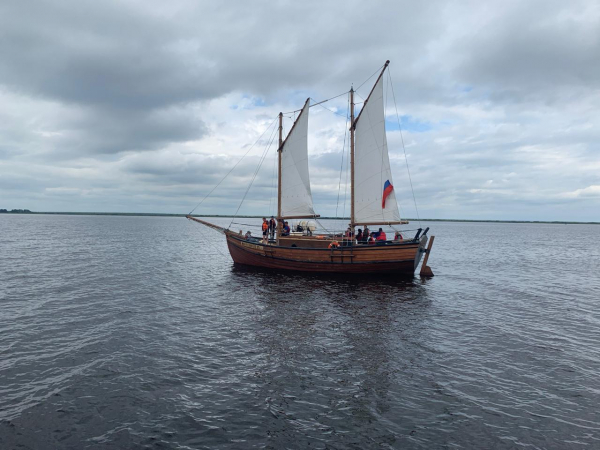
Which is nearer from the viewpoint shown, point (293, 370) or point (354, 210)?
point (293, 370)

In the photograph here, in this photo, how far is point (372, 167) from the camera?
33.6 m

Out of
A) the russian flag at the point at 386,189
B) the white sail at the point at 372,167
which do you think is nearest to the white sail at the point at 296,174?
the white sail at the point at 372,167

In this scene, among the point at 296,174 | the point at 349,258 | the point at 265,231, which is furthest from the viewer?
the point at 265,231

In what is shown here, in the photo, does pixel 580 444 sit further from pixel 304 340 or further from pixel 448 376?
pixel 304 340

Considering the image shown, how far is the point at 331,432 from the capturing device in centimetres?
930

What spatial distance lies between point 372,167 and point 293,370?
80.8 ft

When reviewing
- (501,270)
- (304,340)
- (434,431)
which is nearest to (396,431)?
(434,431)

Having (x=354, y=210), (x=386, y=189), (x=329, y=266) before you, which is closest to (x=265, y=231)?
(x=329, y=266)

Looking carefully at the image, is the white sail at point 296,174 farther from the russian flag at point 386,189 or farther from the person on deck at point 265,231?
the russian flag at point 386,189

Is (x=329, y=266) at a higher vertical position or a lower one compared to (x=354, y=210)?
lower

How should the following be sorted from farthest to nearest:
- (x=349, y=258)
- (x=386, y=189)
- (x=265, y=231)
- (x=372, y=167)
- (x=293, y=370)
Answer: (x=265, y=231) < (x=372, y=167) < (x=386, y=189) < (x=349, y=258) < (x=293, y=370)

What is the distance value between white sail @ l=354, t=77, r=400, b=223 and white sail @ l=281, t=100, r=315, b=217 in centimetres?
510

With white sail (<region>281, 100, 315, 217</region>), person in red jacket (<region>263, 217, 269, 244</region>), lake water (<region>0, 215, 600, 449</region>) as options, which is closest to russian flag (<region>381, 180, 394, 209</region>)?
white sail (<region>281, 100, 315, 217</region>)

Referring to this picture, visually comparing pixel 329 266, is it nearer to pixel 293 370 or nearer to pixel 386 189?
pixel 386 189
